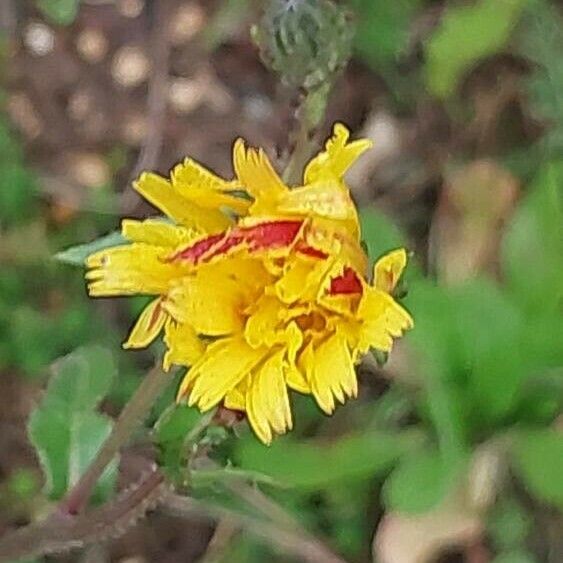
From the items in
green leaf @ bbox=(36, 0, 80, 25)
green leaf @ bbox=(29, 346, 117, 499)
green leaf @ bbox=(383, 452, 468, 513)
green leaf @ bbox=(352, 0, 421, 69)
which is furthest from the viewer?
green leaf @ bbox=(352, 0, 421, 69)

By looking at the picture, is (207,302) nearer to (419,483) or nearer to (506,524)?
(419,483)

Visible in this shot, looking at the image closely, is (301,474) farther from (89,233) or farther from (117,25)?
(117,25)

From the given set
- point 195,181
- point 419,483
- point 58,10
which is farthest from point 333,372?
point 58,10

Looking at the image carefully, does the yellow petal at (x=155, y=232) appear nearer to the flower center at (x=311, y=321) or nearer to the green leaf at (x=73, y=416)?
the flower center at (x=311, y=321)

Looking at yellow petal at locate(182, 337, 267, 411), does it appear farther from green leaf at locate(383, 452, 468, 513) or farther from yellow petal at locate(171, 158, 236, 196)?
green leaf at locate(383, 452, 468, 513)

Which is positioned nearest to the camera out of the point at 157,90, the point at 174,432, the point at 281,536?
the point at 174,432

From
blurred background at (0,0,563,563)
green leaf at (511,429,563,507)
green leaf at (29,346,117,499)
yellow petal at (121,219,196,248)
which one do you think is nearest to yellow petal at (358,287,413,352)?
yellow petal at (121,219,196,248)
